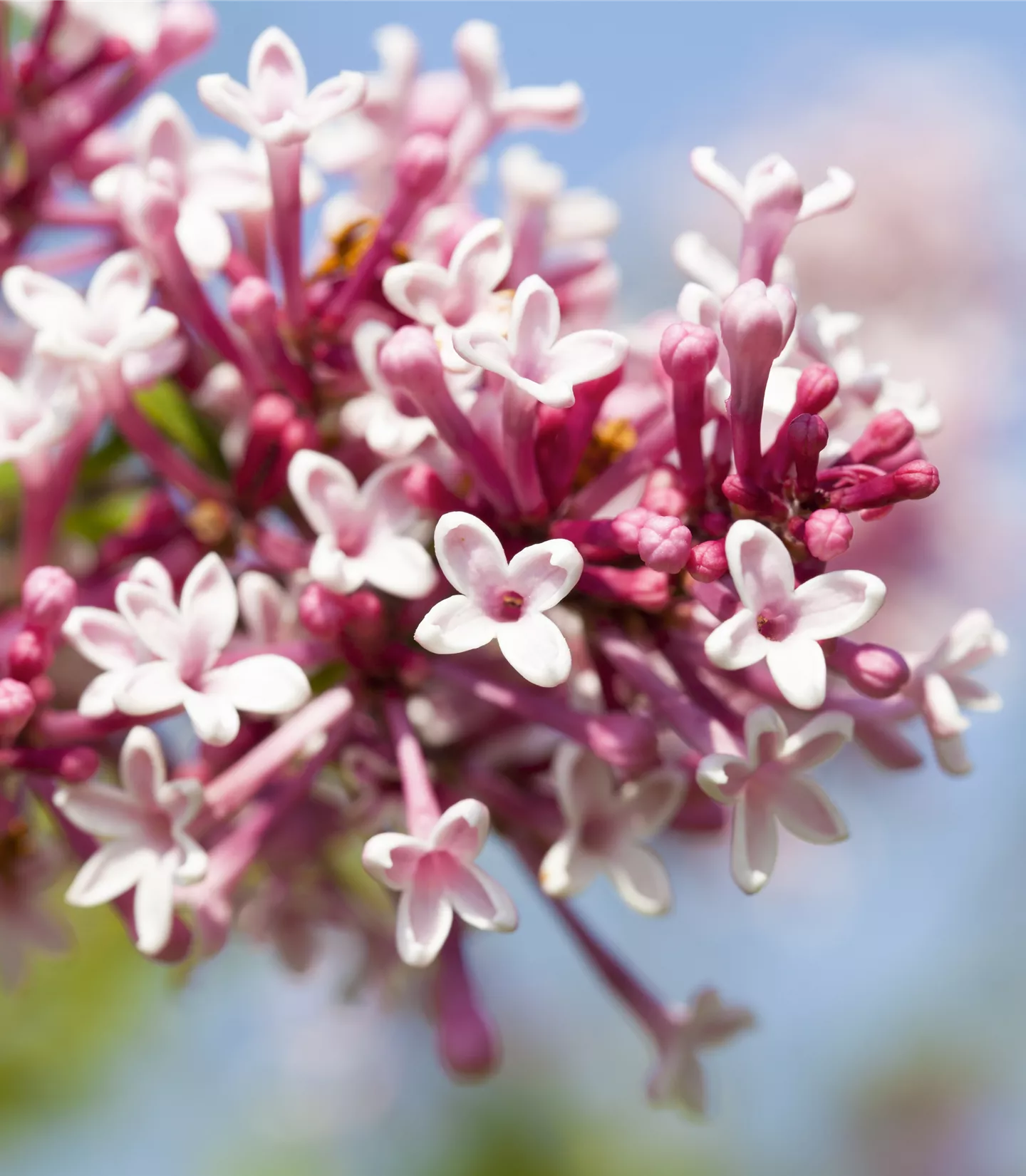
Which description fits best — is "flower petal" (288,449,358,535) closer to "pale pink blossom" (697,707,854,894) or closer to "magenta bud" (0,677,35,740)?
"magenta bud" (0,677,35,740)

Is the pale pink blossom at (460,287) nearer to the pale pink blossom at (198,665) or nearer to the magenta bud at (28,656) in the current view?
the pale pink blossom at (198,665)

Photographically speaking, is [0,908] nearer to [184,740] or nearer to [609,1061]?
[184,740]

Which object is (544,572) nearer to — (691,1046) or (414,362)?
(414,362)

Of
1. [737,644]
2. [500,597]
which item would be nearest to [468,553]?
[500,597]

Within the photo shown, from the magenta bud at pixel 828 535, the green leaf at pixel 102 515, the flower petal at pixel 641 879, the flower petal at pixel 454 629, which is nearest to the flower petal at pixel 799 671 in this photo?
the magenta bud at pixel 828 535

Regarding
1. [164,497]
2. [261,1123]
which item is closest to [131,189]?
[164,497]

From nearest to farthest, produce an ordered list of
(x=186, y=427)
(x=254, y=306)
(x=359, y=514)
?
(x=359, y=514), (x=254, y=306), (x=186, y=427)
